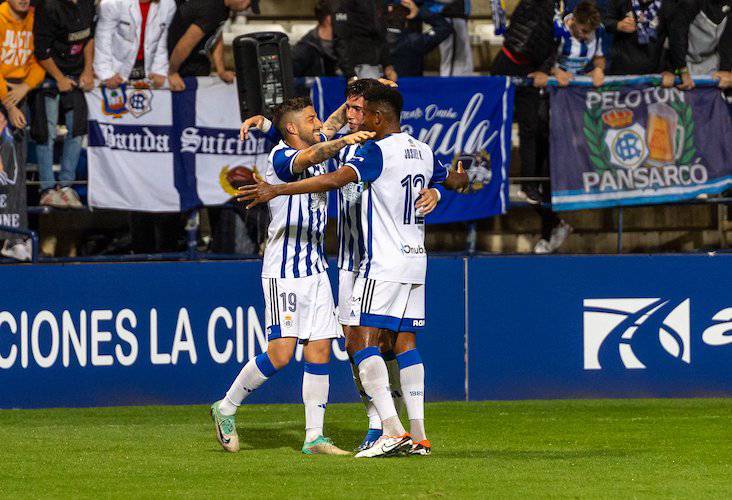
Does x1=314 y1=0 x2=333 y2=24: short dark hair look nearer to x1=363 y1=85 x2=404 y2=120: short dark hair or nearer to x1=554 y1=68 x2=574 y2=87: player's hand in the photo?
x1=554 y1=68 x2=574 y2=87: player's hand

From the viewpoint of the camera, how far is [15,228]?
12180mm

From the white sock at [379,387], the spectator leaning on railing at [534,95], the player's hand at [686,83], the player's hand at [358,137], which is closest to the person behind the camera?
the player's hand at [358,137]

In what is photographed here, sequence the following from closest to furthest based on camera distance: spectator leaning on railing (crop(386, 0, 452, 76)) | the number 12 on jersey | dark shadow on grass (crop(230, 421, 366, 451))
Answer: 1. the number 12 on jersey
2. dark shadow on grass (crop(230, 421, 366, 451))
3. spectator leaning on railing (crop(386, 0, 452, 76))

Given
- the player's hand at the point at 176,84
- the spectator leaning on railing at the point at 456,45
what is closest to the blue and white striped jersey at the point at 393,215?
the player's hand at the point at 176,84

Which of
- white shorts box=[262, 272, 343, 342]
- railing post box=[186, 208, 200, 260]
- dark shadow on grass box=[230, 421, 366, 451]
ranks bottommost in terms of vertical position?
dark shadow on grass box=[230, 421, 366, 451]

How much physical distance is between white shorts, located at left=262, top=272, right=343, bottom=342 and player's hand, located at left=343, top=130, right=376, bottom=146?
1.24m

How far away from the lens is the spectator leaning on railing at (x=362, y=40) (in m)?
12.8

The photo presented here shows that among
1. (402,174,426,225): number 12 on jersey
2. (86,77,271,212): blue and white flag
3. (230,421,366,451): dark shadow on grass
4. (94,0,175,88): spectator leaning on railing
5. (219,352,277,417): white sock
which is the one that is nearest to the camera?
(402,174,426,225): number 12 on jersey

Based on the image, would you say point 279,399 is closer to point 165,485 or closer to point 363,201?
point 363,201

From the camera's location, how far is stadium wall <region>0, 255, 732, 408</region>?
12352 millimetres

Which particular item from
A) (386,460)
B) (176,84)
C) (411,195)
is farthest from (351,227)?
(176,84)


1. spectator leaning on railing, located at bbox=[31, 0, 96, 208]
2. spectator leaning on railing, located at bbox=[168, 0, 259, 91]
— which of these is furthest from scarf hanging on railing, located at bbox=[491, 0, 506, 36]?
spectator leaning on railing, located at bbox=[31, 0, 96, 208]

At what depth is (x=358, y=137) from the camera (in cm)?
809

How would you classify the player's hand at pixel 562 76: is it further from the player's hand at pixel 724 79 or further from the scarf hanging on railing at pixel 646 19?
the player's hand at pixel 724 79
